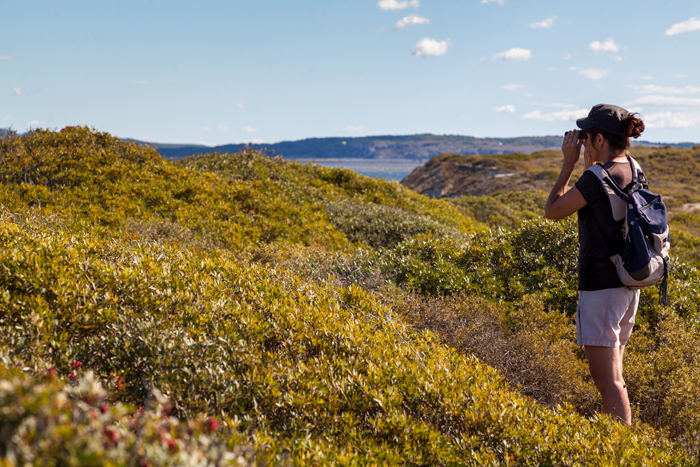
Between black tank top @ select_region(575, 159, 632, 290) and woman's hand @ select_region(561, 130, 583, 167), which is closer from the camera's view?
black tank top @ select_region(575, 159, 632, 290)

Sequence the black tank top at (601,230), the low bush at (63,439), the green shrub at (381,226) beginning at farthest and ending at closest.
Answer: the green shrub at (381,226)
the black tank top at (601,230)
the low bush at (63,439)

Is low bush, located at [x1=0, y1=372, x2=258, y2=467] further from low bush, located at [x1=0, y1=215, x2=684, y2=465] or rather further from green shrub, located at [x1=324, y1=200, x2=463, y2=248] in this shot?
green shrub, located at [x1=324, y1=200, x2=463, y2=248]

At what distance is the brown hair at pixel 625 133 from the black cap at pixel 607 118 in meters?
0.04

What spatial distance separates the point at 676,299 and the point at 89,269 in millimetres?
6841

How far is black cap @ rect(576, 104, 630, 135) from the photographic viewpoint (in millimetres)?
3408

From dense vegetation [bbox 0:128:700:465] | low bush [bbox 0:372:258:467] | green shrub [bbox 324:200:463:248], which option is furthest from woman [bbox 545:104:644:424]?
green shrub [bbox 324:200:463:248]

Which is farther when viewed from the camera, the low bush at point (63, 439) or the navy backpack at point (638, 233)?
the navy backpack at point (638, 233)

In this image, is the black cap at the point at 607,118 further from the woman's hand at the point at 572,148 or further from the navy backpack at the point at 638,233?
the navy backpack at the point at 638,233

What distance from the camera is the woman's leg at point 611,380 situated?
343 centimetres

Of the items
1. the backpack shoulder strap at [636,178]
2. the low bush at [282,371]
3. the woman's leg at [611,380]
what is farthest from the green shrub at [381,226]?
the low bush at [282,371]

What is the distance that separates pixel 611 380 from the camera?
3.46 m

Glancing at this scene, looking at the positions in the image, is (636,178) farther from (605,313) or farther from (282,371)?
(282,371)

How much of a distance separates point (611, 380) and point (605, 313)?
0.56 metres

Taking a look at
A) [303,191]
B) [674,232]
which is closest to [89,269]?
[303,191]
